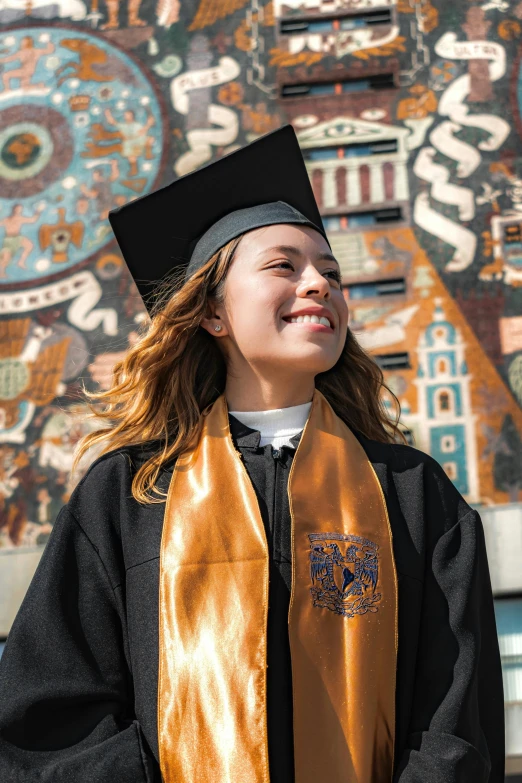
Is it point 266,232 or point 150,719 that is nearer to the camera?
point 150,719

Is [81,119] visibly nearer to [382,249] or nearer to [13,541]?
[382,249]

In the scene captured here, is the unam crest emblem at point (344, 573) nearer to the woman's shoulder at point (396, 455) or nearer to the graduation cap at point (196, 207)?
the woman's shoulder at point (396, 455)

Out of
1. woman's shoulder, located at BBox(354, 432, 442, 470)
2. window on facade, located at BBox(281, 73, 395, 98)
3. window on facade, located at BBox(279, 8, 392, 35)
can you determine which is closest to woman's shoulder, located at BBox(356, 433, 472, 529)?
woman's shoulder, located at BBox(354, 432, 442, 470)

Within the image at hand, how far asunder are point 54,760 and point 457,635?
28.1 inches

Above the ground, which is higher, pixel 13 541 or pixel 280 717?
pixel 13 541

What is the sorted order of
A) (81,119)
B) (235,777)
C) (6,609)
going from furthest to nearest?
(81,119) → (6,609) → (235,777)

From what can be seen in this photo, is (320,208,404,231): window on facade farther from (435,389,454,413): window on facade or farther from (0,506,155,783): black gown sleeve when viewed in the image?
(0,506,155,783): black gown sleeve

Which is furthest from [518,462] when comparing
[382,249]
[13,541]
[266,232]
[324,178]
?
[266,232]

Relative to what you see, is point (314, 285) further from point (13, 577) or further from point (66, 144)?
point (66, 144)

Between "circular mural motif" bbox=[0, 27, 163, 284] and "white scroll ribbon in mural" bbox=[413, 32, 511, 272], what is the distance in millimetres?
1767

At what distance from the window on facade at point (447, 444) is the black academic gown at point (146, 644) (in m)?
4.13

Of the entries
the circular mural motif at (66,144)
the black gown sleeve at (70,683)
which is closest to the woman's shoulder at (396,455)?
the black gown sleeve at (70,683)

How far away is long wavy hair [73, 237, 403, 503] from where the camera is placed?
85.4 inches

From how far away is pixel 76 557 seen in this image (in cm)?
193
